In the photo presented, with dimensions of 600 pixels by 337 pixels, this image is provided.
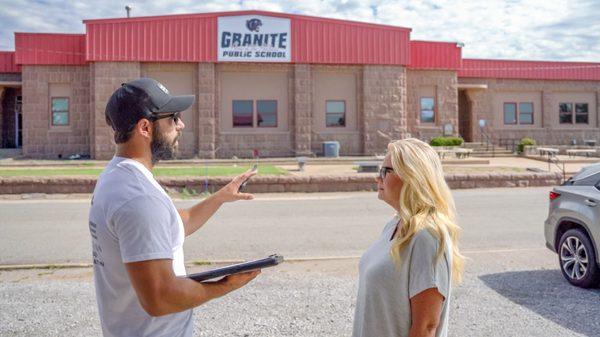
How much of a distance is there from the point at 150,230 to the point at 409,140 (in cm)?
140

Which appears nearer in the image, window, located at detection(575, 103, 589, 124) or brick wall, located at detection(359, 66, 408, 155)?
brick wall, located at detection(359, 66, 408, 155)

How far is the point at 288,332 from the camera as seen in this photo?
4973mm

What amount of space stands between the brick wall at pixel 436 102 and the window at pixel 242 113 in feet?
31.2

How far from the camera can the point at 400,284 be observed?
2625 millimetres

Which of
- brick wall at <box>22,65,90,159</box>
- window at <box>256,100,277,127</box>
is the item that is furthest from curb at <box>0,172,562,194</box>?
window at <box>256,100,277,127</box>

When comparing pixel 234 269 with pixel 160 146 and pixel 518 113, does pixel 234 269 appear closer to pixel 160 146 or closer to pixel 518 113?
pixel 160 146

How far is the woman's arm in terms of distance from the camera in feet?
8.32

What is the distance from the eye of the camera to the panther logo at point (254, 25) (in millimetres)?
30297

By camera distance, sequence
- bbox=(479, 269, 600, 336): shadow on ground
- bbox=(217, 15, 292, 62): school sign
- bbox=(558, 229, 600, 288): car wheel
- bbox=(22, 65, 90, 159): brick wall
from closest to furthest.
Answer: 1. bbox=(479, 269, 600, 336): shadow on ground
2. bbox=(558, 229, 600, 288): car wheel
3. bbox=(22, 65, 90, 159): brick wall
4. bbox=(217, 15, 292, 62): school sign

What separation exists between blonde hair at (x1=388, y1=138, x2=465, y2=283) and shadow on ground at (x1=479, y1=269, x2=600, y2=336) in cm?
311

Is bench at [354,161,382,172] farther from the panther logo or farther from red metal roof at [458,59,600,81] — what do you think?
red metal roof at [458,59,600,81]

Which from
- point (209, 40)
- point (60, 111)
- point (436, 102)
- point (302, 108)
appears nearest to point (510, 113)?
point (436, 102)

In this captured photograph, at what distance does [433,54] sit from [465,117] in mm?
5941

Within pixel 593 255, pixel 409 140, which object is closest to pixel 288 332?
pixel 409 140
